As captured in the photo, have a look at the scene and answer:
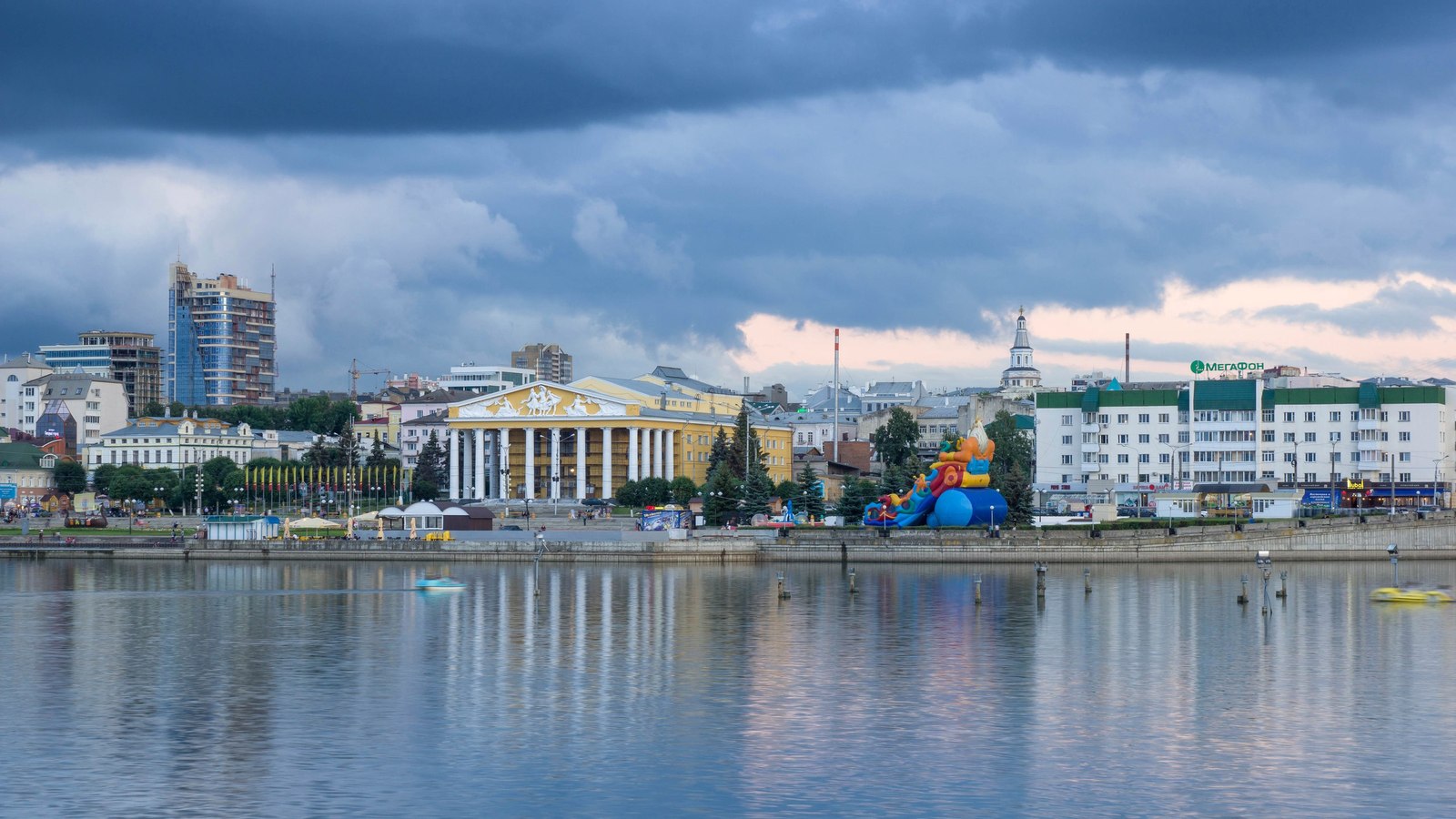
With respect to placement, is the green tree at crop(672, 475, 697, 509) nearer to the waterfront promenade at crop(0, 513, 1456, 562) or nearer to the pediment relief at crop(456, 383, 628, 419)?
the pediment relief at crop(456, 383, 628, 419)

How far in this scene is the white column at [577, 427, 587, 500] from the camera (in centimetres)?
15938

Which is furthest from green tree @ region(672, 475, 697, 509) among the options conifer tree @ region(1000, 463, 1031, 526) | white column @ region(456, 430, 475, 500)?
conifer tree @ region(1000, 463, 1031, 526)

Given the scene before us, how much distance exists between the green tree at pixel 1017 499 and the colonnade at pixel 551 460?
5098 cm

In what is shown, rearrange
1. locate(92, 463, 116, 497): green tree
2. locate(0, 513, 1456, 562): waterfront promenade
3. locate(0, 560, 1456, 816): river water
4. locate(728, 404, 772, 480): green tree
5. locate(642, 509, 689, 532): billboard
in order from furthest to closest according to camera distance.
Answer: locate(92, 463, 116, 497): green tree < locate(728, 404, 772, 480): green tree < locate(642, 509, 689, 532): billboard < locate(0, 513, 1456, 562): waterfront promenade < locate(0, 560, 1456, 816): river water

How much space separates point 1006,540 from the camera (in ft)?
324

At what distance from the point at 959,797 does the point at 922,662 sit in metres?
19.7

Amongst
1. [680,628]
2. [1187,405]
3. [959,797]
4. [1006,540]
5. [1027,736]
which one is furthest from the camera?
[1187,405]

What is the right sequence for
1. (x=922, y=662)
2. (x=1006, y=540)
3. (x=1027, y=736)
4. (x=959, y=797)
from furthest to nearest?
1. (x=1006, y=540)
2. (x=922, y=662)
3. (x=1027, y=736)
4. (x=959, y=797)

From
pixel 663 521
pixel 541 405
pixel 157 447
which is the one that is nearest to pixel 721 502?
pixel 663 521

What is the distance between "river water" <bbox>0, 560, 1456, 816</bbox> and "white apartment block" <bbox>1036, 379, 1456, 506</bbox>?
197 feet

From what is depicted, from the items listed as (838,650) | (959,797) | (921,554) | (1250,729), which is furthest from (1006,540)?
(959,797)

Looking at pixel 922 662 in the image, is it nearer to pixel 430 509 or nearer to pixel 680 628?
pixel 680 628

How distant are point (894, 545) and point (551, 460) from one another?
65.5 meters

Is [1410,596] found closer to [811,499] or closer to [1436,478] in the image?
[811,499]
